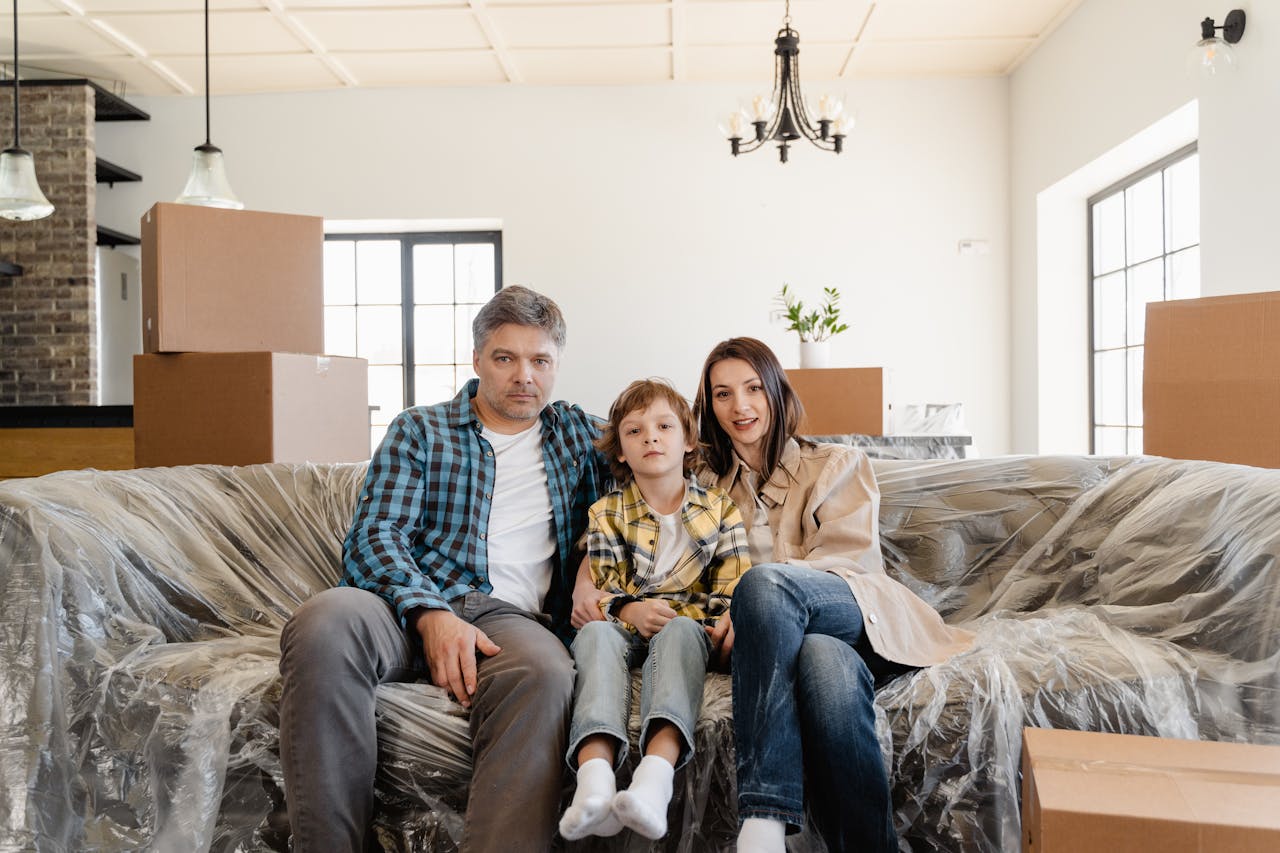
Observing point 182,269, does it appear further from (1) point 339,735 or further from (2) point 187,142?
(2) point 187,142

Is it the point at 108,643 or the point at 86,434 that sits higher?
the point at 86,434

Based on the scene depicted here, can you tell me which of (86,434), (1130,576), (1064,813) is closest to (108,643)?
(1064,813)

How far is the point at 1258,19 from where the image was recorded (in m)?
2.67

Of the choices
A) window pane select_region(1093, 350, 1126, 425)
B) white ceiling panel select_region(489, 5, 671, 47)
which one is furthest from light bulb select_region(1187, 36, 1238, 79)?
white ceiling panel select_region(489, 5, 671, 47)

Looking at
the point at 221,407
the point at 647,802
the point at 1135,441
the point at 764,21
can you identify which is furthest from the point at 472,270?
the point at 647,802

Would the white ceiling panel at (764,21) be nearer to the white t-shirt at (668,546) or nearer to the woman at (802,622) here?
the woman at (802,622)

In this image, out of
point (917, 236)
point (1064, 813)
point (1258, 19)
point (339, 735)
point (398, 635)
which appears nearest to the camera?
point (1064, 813)

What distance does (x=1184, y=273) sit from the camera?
3453mm

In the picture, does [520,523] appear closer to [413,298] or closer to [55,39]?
[413,298]

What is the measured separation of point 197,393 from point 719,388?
122 centimetres

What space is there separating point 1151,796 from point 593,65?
4371 mm

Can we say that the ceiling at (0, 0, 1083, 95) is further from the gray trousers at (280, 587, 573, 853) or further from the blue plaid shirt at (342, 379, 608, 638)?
the gray trousers at (280, 587, 573, 853)

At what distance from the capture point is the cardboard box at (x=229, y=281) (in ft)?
6.86

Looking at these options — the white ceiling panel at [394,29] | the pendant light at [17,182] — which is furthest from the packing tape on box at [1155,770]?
the white ceiling panel at [394,29]
